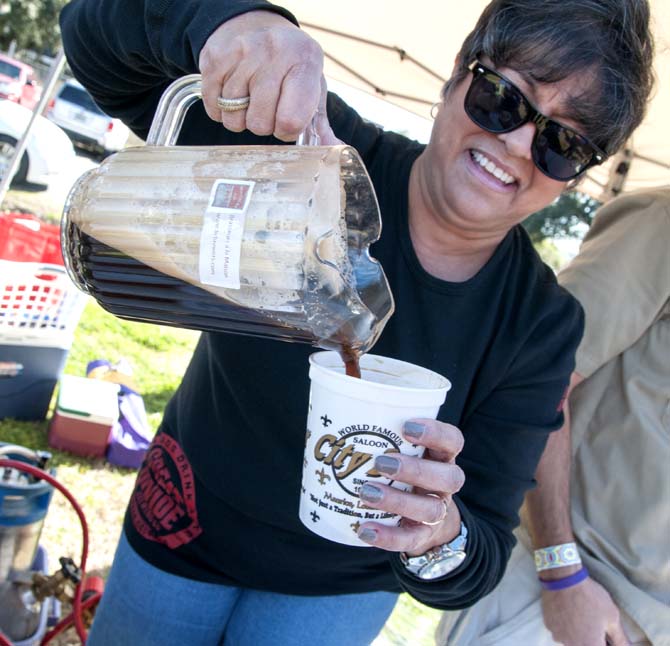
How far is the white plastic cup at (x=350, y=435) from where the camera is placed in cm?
86

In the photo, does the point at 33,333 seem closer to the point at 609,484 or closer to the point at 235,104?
the point at 609,484

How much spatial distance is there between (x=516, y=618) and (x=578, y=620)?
167 mm

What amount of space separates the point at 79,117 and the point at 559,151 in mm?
12766

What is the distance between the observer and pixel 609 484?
1.67 metres

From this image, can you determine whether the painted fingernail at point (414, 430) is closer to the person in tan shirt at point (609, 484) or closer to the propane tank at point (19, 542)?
the person in tan shirt at point (609, 484)

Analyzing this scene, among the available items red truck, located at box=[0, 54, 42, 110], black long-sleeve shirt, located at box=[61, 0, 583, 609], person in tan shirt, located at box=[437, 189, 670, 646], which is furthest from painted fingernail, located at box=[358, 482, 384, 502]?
red truck, located at box=[0, 54, 42, 110]

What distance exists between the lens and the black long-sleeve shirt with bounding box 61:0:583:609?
127 cm

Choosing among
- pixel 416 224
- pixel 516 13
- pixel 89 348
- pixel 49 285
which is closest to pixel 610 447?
pixel 416 224

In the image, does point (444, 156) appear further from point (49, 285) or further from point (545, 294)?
point (49, 285)

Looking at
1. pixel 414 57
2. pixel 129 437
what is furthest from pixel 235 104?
pixel 129 437

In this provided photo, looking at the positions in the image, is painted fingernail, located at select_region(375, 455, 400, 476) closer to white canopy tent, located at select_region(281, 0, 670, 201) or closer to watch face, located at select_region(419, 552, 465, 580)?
watch face, located at select_region(419, 552, 465, 580)

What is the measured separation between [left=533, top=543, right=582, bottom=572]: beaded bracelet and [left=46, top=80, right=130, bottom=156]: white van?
39.3 feet

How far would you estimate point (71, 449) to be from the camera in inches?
132

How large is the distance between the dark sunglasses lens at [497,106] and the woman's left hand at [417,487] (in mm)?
619
